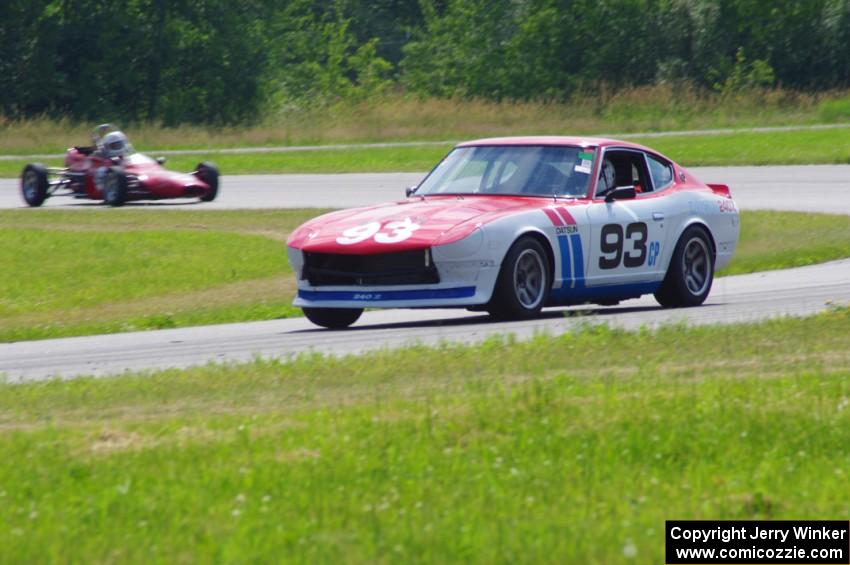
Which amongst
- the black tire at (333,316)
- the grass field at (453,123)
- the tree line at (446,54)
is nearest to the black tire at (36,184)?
the grass field at (453,123)

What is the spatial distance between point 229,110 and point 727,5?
19.6m

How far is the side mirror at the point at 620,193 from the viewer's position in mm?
13156

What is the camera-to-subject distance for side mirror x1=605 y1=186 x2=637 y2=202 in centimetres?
1316

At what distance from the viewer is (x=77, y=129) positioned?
174 ft

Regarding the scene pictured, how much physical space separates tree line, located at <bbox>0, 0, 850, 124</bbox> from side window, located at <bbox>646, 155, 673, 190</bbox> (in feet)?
137

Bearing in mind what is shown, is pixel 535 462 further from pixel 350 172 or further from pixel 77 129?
pixel 77 129

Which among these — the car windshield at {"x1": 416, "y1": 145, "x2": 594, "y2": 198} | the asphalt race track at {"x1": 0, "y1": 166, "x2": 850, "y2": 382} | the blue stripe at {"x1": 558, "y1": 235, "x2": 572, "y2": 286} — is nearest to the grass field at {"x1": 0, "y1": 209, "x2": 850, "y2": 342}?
the asphalt race track at {"x1": 0, "y1": 166, "x2": 850, "y2": 382}

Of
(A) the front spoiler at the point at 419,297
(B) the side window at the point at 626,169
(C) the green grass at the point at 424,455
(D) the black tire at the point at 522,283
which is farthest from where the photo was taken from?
(B) the side window at the point at 626,169

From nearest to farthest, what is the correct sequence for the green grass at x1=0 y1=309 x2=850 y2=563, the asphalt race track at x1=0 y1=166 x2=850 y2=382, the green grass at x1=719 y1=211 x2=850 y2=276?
the green grass at x1=0 y1=309 x2=850 y2=563 → the asphalt race track at x1=0 y1=166 x2=850 y2=382 → the green grass at x1=719 y1=211 x2=850 y2=276

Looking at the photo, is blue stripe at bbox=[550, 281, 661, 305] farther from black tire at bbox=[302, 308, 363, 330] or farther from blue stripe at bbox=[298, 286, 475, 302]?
black tire at bbox=[302, 308, 363, 330]

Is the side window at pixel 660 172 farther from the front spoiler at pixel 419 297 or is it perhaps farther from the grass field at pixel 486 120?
the grass field at pixel 486 120

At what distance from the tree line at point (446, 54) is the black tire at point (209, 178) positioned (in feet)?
96.1

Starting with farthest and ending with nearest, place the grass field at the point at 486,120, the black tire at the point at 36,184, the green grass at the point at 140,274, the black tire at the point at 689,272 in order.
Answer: the grass field at the point at 486,120
the black tire at the point at 36,184
the green grass at the point at 140,274
the black tire at the point at 689,272

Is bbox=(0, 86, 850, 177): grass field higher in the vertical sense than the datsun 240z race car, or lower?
lower
